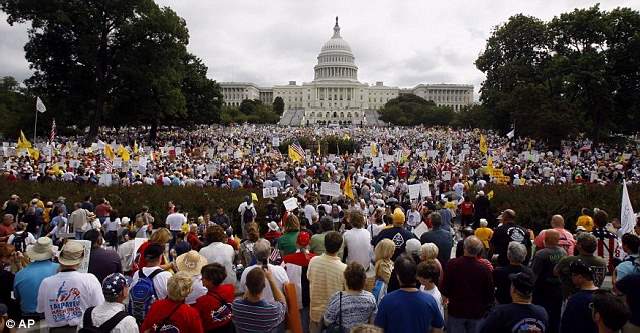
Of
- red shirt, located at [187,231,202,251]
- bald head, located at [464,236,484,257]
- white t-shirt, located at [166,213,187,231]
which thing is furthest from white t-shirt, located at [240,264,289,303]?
white t-shirt, located at [166,213,187,231]

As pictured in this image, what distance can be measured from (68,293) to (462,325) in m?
3.78

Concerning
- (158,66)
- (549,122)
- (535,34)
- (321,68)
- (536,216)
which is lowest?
(536,216)

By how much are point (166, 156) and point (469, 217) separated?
64.6 feet

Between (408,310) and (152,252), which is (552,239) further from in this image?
(152,252)

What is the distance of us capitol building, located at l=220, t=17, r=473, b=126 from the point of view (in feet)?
444

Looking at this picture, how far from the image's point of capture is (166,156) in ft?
92.6

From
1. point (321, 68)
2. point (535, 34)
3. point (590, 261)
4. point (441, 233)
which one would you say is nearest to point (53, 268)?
point (441, 233)

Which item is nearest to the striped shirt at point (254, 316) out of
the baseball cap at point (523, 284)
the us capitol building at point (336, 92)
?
the baseball cap at point (523, 284)

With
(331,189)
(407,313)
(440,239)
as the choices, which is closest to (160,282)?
(407,313)

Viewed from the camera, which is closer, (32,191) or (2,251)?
(2,251)

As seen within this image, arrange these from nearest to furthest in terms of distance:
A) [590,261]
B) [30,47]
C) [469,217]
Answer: [590,261], [469,217], [30,47]

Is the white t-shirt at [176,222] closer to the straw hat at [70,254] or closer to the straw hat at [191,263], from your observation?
the straw hat at [191,263]

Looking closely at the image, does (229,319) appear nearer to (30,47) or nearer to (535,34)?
(30,47)

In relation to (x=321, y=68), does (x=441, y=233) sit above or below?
below
